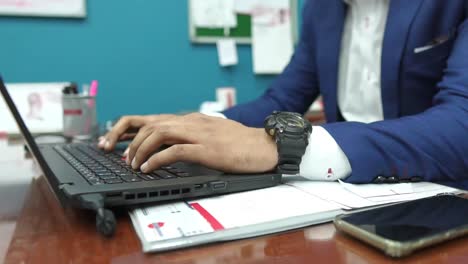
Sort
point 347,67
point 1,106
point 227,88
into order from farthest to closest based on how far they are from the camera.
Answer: point 227,88 → point 1,106 → point 347,67

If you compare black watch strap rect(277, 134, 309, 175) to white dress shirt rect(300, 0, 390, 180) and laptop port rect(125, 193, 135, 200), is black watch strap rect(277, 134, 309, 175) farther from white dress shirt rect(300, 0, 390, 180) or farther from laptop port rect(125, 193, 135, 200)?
white dress shirt rect(300, 0, 390, 180)

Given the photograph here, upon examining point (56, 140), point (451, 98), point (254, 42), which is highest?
point (254, 42)

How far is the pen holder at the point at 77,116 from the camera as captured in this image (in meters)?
1.21

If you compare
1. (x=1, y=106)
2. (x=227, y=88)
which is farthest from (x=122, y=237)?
(x=227, y=88)

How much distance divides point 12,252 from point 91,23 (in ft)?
4.48

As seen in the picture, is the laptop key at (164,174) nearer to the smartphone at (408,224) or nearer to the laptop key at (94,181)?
the laptop key at (94,181)

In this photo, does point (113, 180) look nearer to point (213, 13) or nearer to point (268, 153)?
point (268, 153)

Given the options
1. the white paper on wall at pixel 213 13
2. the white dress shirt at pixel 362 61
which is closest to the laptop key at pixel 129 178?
the white dress shirt at pixel 362 61

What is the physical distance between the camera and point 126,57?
164 centimetres

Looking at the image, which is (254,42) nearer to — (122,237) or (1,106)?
(1,106)

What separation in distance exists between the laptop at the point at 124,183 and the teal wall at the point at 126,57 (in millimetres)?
1047

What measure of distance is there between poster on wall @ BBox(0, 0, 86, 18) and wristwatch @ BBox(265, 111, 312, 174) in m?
1.24

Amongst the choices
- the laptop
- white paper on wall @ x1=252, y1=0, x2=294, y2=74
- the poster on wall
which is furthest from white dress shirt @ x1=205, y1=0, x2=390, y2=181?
the poster on wall

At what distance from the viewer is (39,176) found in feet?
2.33
